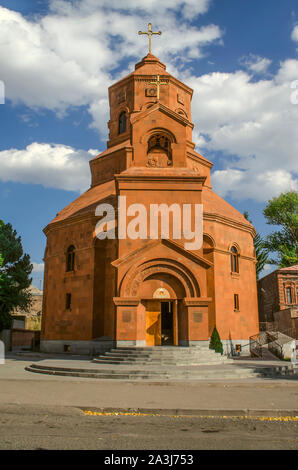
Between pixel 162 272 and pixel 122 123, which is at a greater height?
pixel 122 123

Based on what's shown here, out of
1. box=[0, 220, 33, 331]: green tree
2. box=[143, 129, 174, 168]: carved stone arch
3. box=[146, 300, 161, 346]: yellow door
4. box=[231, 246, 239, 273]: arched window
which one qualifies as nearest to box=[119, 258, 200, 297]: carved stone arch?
box=[146, 300, 161, 346]: yellow door

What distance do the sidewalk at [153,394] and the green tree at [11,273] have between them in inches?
657

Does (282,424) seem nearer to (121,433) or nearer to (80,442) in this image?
(121,433)

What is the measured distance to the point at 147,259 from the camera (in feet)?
59.2

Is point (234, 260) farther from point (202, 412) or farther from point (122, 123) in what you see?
point (202, 412)

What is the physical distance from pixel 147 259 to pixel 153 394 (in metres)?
8.06

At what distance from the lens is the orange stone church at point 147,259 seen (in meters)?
18.0

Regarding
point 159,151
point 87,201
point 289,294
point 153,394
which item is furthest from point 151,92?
point 153,394

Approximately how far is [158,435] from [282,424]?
2.68 metres

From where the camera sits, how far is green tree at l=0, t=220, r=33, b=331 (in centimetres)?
2974

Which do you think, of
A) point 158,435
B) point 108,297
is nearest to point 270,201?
point 108,297

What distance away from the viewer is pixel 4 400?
9.48 m

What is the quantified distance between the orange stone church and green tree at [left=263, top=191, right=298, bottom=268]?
811 inches

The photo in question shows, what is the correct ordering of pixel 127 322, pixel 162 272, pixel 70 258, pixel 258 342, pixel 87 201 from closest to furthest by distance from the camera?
1. pixel 127 322
2. pixel 162 272
3. pixel 258 342
4. pixel 70 258
5. pixel 87 201
